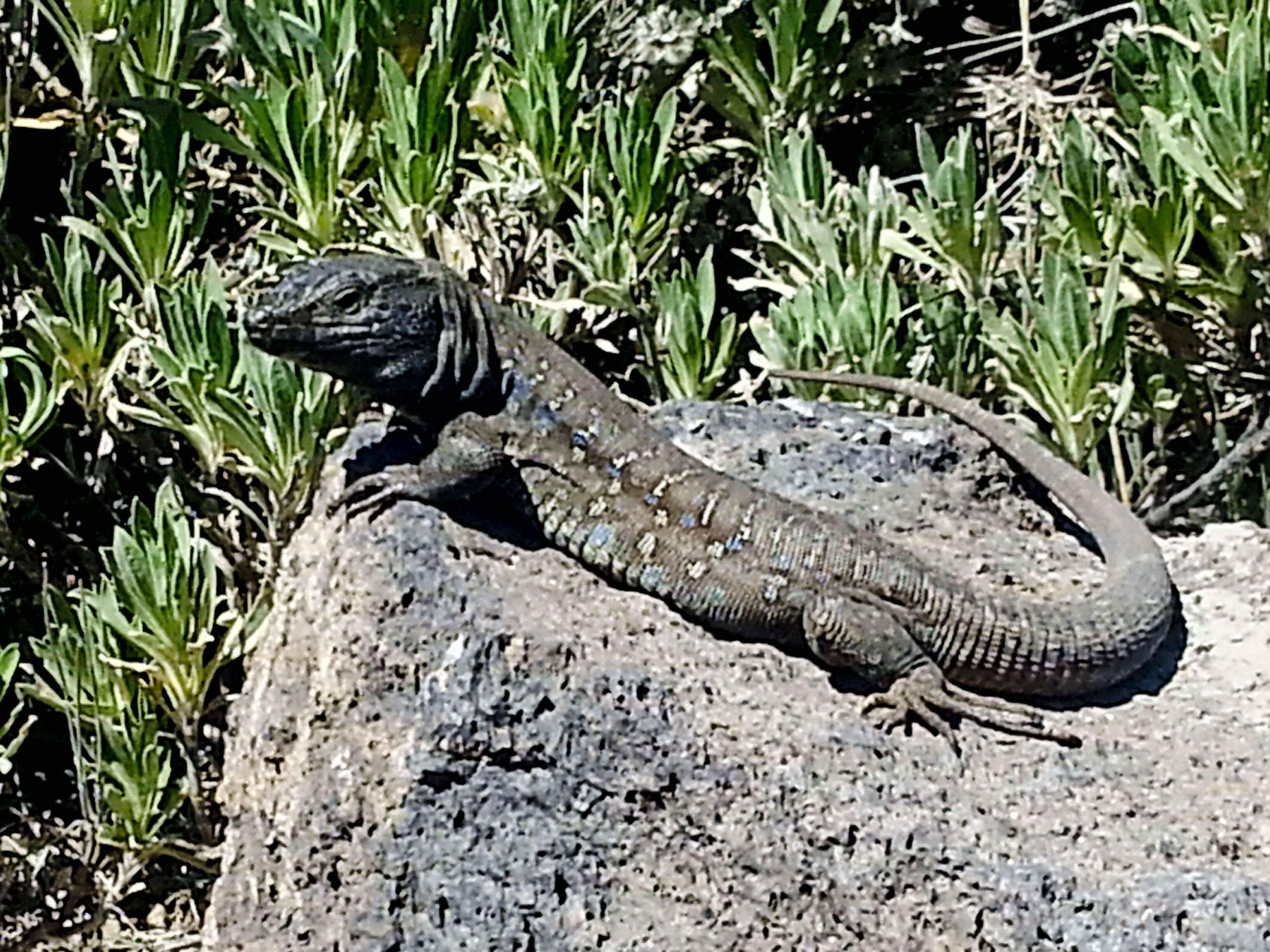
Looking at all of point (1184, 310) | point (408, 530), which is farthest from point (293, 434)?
point (1184, 310)

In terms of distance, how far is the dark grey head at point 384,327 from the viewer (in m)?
3.50

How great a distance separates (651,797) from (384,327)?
3.62 ft

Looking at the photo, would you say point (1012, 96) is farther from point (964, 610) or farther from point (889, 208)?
point (964, 610)

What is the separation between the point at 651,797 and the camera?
302 centimetres

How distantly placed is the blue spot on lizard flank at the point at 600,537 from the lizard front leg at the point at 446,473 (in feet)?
0.71

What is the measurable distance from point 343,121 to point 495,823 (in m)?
2.32

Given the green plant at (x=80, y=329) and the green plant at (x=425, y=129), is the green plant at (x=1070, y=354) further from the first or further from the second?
the green plant at (x=80, y=329)

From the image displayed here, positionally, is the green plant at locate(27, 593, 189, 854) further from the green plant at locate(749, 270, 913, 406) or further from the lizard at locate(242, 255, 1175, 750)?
the green plant at locate(749, 270, 913, 406)

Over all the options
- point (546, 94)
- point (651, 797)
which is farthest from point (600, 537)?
point (546, 94)

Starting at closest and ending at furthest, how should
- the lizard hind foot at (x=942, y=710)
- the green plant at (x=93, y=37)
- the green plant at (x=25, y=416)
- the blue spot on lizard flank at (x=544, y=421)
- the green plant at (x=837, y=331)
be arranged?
the lizard hind foot at (x=942, y=710) → the blue spot on lizard flank at (x=544, y=421) → the green plant at (x=25, y=416) → the green plant at (x=837, y=331) → the green plant at (x=93, y=37)

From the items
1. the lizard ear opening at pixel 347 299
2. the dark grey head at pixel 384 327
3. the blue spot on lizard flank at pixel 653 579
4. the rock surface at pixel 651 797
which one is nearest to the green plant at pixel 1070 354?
the rock surface at pixel 651 797

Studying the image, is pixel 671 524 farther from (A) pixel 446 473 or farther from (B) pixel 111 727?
(B) pixel 111 727

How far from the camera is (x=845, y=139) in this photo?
577 centimetres

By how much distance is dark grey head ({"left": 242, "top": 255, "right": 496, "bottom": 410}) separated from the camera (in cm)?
350
